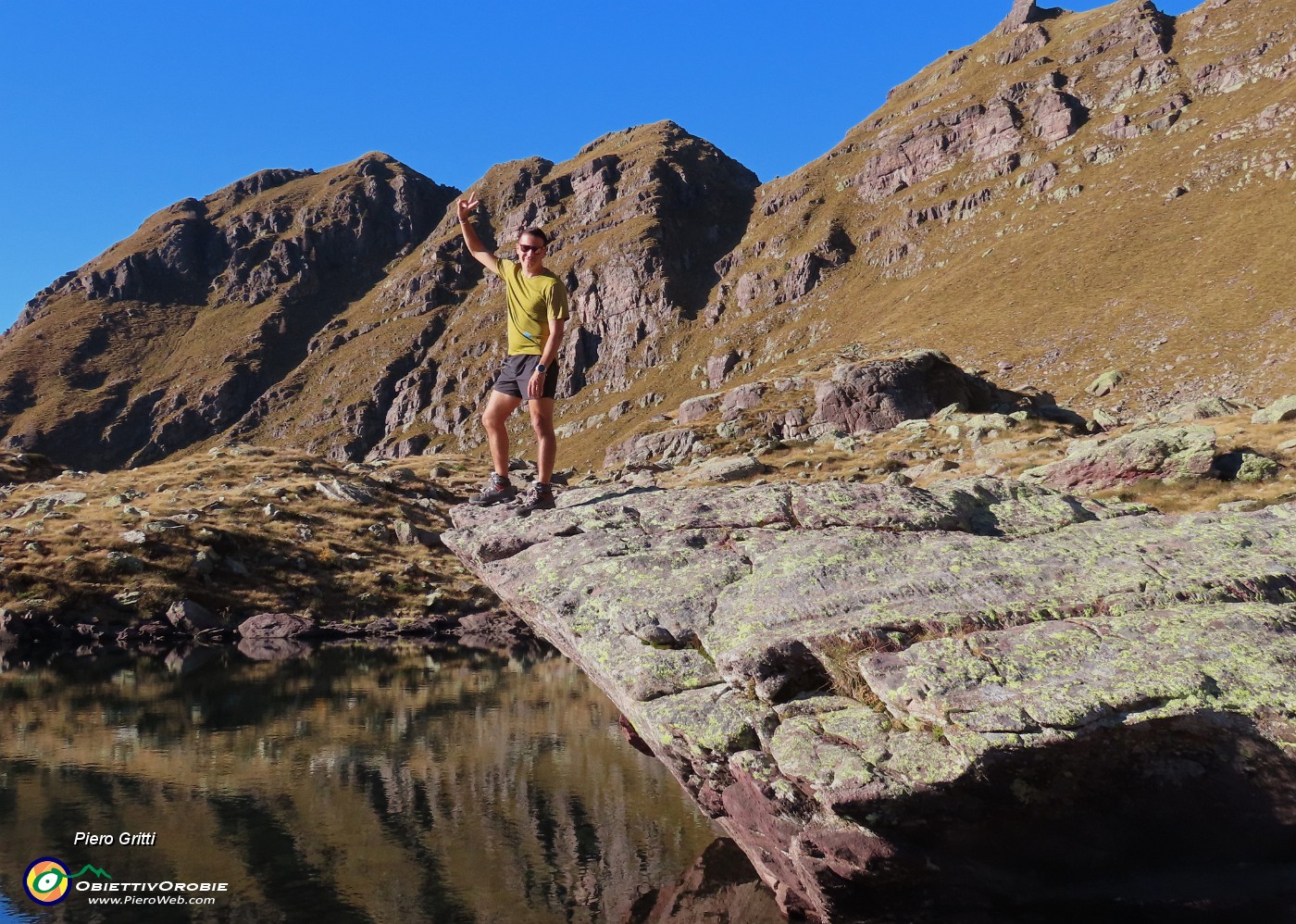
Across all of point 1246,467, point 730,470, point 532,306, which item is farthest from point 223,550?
point 1246,467

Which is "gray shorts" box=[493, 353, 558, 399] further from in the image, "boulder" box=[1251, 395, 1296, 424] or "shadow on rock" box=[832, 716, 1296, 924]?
"boulder" box=[1251, 395, 1296, 424]

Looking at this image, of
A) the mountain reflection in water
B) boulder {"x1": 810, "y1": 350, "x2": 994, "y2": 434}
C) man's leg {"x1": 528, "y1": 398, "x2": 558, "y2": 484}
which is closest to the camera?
the mountain reflection in water

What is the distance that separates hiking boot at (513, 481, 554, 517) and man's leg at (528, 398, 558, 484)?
0.23 m

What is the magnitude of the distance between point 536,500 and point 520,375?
106 inches

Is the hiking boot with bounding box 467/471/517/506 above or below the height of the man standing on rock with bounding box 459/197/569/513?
below

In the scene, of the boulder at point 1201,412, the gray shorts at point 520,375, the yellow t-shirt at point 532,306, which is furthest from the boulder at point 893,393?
the yellow t-shirt at point 532,306

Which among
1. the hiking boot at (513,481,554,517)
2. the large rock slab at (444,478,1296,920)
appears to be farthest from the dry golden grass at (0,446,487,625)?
the large rock slab at (444,478,1296,920)

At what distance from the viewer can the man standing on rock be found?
14086 millimetres

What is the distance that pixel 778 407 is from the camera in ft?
369

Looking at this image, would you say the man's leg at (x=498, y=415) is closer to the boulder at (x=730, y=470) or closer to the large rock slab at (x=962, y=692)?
the large rock slab at (x=962, y=692)

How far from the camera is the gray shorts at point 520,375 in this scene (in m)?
14.2

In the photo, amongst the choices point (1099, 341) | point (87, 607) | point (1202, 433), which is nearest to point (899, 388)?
point (1202, 433)

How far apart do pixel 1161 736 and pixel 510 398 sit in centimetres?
1135

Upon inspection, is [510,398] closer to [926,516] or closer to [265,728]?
[926,516]
